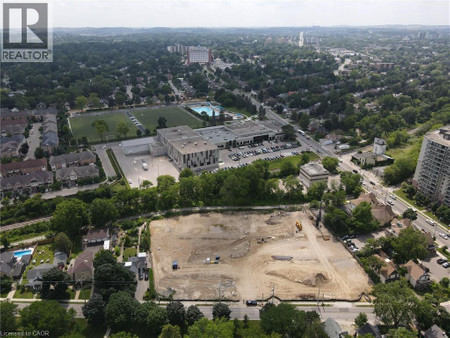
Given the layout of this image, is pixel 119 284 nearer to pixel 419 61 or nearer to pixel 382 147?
pixel 382 147

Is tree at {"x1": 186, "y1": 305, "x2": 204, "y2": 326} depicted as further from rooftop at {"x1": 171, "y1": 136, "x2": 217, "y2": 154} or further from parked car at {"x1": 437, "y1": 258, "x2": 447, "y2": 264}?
rooftop at {"x1": 171, "y1": 136, "x2": 217, "y2": 154}

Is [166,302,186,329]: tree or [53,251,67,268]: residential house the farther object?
[53,251,67,268]: residential house

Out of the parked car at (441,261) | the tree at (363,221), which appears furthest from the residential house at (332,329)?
the parked car at (441,261)

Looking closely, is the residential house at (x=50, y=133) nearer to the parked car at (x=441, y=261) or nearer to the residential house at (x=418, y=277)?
the residential house at (x=418, y=277)

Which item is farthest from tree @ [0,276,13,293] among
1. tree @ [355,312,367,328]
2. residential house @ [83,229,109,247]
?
tree @ [355,312,367,328]

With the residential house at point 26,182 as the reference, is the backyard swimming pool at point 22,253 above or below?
below

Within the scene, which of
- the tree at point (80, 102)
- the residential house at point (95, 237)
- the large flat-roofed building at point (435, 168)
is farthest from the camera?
the tree at point (80, 102)

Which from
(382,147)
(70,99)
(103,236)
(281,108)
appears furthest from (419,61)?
(103,236)
